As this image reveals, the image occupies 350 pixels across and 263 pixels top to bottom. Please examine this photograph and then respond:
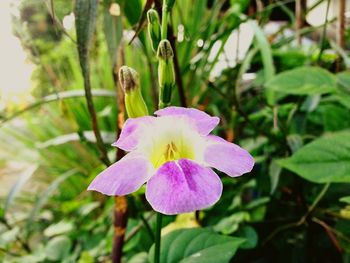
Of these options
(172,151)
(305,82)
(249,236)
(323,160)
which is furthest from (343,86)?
(172,151)

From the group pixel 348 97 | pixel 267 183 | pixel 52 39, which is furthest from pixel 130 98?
pixel 52 39

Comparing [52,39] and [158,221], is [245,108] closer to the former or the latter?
[158,221]

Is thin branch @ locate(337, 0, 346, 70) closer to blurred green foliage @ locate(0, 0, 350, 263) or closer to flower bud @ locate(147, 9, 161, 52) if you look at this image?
blurred green foliage @ locate(0, 0, 350, 263)

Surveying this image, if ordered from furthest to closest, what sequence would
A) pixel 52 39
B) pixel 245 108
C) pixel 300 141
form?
pixel 52 39 → pixel 245 108 → pixel 300 141

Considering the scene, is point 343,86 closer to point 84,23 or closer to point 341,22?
point 341,22

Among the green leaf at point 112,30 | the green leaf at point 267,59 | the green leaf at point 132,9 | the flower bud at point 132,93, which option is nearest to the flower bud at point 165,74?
the flower bud at point 132,93

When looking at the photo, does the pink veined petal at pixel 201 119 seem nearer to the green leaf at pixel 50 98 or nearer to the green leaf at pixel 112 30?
the green leaf at pixel 112 30
